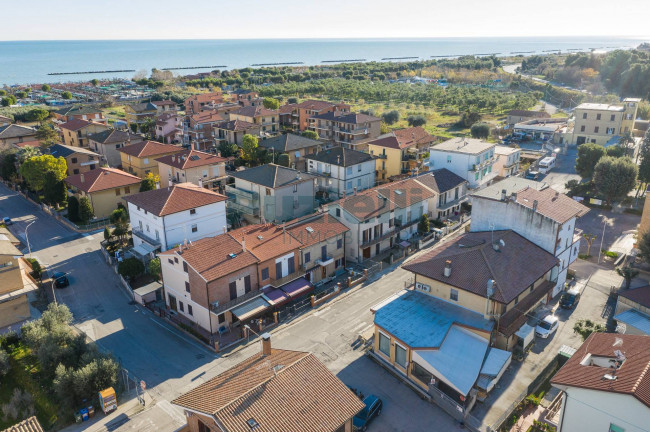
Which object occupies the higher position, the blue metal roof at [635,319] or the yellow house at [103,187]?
the yellow house at [103,187]

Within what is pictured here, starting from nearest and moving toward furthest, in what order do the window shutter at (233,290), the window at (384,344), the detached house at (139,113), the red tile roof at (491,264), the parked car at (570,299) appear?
the window at (384,344) < the red tile roof at (491,264) < the window shutter at (233,290) < the parked car at (570,299) < the detached house at (139,113)

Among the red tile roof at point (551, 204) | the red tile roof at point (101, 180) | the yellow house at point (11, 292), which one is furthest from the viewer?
the red tile roof at point (101, 180)

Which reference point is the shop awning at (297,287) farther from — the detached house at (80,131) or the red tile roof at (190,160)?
the detached house at (80,131)

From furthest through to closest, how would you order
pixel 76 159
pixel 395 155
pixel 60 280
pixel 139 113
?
pixel 139 113 < pixel 395 155 < pixel 76 159 < pixel 60 280

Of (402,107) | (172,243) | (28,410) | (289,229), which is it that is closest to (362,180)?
(289,229)

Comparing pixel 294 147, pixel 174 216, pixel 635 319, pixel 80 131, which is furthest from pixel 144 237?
pixel 80 131

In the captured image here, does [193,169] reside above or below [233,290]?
above

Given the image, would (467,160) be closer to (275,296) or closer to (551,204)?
(551,204)

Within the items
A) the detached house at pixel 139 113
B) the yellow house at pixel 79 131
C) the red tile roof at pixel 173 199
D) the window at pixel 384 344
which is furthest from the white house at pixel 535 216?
the detached house at pixel 139 113

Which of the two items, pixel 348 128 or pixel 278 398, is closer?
pixel 278 398
